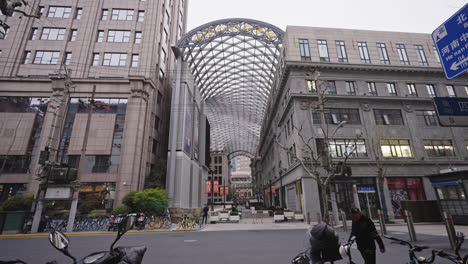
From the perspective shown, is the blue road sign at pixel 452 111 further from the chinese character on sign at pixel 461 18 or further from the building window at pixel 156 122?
the building window at pixel 156 122

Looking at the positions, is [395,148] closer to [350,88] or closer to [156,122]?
[350,88]

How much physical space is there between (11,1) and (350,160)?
86.9 feet

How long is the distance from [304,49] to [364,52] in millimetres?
8087

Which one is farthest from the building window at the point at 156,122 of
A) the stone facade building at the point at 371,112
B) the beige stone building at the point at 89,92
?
the stone facade building at the point at 371,112

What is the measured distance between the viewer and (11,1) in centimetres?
550

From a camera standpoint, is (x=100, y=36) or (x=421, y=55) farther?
(x=100, y=36)

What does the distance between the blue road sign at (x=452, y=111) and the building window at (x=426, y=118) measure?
80.9 ft

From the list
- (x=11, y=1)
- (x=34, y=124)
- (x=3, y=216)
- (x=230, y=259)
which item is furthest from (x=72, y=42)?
(x=230, y=259)

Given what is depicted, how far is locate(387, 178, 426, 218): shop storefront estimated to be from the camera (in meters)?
22.6

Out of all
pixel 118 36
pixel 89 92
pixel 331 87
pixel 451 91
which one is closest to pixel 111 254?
pixel 331 87

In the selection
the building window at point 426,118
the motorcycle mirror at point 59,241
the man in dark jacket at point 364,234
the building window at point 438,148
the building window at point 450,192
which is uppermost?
the building window at point 426,118

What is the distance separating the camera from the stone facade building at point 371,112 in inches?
899

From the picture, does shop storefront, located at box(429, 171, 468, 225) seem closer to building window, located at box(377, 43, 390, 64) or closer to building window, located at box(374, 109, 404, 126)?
building window, located at box(374, 109, 404, 126)

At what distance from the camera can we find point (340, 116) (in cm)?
2483
